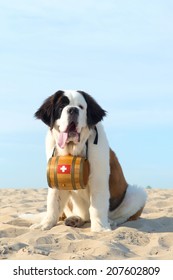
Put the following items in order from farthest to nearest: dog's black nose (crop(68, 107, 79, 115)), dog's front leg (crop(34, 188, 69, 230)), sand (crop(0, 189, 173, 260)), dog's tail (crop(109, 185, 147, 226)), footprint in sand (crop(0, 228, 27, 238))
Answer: dog's tail (crop(109, 185, 147, 226))
dog's front leg (crop(34, 188, 69, 230))
footprint in sand (crop(0, 228, 27, 238))
dog's black nose (crop(68, 107, 79, 115))
sand (crop(0, 189, 173, 260))

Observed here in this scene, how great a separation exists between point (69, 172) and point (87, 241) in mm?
994

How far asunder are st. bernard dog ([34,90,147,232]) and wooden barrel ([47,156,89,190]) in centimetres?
13

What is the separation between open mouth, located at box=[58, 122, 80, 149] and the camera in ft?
19.3

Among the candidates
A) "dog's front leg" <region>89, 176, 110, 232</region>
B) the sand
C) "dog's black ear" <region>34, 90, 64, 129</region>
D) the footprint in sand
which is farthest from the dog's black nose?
the footprint in sand

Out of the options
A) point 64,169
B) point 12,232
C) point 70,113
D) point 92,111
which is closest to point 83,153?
point 64,169

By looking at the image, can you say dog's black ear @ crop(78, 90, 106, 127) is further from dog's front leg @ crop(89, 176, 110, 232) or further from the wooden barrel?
dog's front leg @ crop(89, 176, 110, 232)

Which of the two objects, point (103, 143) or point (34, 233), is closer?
point (34, 233)

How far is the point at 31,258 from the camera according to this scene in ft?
14.6

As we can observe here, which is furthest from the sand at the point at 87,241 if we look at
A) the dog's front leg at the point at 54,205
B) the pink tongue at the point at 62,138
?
the pink tongue at the point at 62,138

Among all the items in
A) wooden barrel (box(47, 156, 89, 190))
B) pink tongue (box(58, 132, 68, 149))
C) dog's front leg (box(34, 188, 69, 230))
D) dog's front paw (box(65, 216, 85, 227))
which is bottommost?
dog's front paw (box(65, 216, 85, 227))
